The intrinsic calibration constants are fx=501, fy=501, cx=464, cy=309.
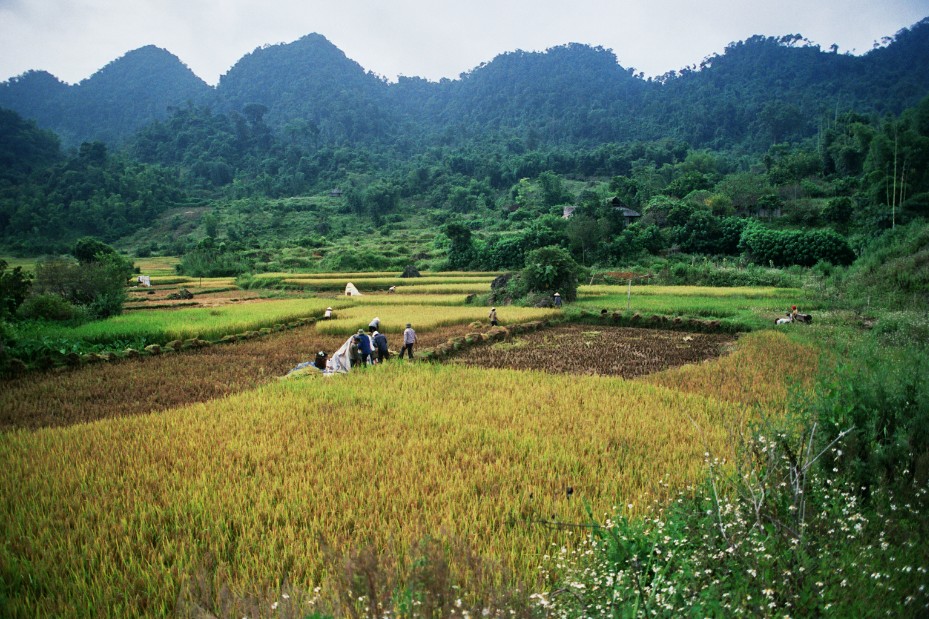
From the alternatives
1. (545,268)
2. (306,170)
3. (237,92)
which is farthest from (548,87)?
(545,268)

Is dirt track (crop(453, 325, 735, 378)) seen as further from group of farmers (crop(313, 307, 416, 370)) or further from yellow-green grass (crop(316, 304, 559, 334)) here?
yellow-green grass (crop(316, 304, 559, 334))

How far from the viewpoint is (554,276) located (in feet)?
69.4

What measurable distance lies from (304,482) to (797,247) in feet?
107

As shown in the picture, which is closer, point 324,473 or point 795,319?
point 324,473

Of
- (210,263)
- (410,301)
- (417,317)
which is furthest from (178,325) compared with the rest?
(210,263)

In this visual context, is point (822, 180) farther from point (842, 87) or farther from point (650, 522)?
point (842, 87)

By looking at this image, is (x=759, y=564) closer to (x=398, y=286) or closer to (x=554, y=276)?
(x=554, y=276)

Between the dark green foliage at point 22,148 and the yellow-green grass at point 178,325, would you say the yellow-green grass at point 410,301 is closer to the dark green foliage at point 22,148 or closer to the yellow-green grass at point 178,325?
the yellow-green grass at point 178,325

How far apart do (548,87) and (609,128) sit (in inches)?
1674

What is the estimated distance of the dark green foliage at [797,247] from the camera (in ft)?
92.1

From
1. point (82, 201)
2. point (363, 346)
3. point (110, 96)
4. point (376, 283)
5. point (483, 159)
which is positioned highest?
point (110, 96)

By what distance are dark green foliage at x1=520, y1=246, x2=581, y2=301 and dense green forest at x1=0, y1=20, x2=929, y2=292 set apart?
15.3 m

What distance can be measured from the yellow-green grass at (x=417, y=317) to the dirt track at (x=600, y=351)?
2.06m

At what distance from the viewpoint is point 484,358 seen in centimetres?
1195
